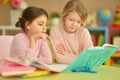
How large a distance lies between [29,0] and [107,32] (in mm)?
1108

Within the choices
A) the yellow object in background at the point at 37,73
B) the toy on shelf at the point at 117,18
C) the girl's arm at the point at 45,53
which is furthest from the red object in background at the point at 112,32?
the yellow object in background at the point at 37,73

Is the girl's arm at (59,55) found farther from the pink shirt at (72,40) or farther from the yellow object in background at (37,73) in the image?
the yellow object in background at (37,73)

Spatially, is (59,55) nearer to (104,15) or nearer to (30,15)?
(30,15)

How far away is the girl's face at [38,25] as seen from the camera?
1.19 m

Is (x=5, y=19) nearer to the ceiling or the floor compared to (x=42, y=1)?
nearer to the floor

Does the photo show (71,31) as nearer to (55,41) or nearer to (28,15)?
(55,41)

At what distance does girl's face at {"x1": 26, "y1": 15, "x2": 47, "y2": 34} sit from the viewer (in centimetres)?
119

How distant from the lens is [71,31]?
1.39 meters

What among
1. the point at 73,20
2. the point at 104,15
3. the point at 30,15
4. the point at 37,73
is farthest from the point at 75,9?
the point at 104,15

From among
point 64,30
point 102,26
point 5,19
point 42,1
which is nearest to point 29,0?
point 42,1

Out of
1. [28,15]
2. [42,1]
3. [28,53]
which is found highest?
[42,1]

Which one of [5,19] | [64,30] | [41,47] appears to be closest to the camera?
[41,47]

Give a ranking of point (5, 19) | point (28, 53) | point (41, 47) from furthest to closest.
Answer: point (5, 19) → point (41, 47) → point (28, 53)

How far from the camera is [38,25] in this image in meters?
1.20
